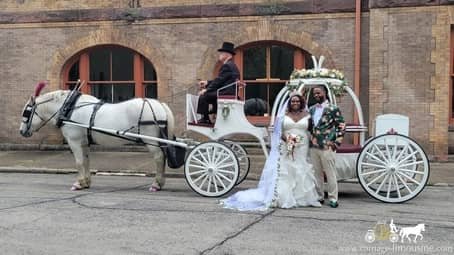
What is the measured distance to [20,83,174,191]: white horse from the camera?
9.85m

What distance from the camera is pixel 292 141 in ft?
27.3

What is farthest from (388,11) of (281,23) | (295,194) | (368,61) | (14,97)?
(14,97)

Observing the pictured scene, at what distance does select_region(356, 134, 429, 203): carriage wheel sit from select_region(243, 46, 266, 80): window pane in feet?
23.8

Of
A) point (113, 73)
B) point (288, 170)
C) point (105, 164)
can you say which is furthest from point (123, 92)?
point (288, 170)

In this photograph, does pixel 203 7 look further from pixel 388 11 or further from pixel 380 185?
pixel 380 185

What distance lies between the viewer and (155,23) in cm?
1572

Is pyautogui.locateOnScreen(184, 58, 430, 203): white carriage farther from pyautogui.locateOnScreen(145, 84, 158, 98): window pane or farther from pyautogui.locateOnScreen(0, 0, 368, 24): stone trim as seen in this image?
pyautogui.locateOnScreen(145, 84, 158, 98): window pane

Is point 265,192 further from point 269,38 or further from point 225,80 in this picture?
point 269,38

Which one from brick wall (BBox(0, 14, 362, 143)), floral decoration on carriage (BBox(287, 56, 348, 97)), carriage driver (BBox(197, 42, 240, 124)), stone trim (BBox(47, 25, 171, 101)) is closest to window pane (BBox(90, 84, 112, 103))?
stone trim (BBox(47, 25, 171, 101))

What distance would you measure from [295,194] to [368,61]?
7.06 meters

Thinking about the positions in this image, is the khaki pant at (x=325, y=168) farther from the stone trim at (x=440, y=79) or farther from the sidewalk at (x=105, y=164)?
the stone trim at (x=440, y=79)

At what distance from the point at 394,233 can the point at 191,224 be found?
241cm

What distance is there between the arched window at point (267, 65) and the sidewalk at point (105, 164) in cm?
196

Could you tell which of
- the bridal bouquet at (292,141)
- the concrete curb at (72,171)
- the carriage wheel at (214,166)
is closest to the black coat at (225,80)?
the carriage wheel at (214,166)
